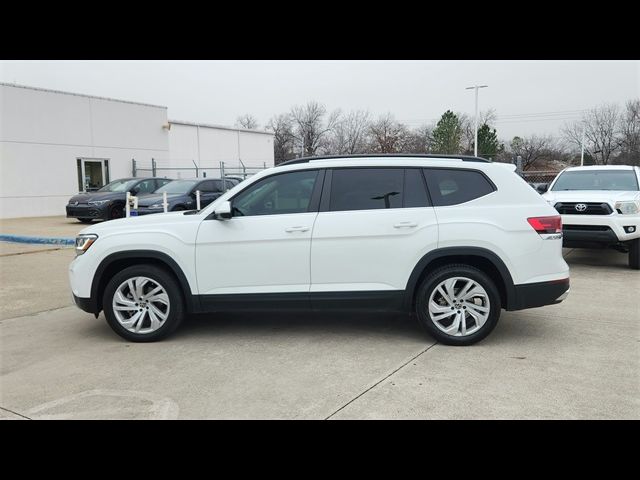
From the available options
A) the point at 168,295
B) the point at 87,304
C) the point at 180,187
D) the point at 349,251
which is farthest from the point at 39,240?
the point at 349,251

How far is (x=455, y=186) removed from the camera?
16.7 ft

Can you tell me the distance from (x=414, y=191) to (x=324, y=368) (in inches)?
76.8

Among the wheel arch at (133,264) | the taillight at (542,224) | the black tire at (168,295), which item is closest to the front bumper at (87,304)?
the wheel arch at (133,264)

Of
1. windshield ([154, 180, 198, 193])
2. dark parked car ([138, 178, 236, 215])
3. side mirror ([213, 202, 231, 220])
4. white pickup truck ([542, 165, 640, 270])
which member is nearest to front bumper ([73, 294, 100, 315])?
side mirror ([213, 202, 231, 220])

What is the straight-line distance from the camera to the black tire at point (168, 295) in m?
5.11

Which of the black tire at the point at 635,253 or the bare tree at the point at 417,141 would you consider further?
the bare tree at the point at 417,141

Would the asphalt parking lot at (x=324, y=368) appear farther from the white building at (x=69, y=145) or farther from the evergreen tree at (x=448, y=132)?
the evergreen tree at (x=448, y=132)

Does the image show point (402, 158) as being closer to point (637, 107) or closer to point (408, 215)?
point (408, 215)

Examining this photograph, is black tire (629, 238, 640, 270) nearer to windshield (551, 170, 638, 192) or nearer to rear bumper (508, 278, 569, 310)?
windshield (551, 170, 638, 192)

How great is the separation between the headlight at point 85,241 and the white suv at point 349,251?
16 millimetres

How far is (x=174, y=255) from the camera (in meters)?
5.07

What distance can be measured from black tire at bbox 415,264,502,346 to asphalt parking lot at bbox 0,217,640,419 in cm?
12

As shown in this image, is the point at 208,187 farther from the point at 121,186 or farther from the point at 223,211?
the point at 223,211
